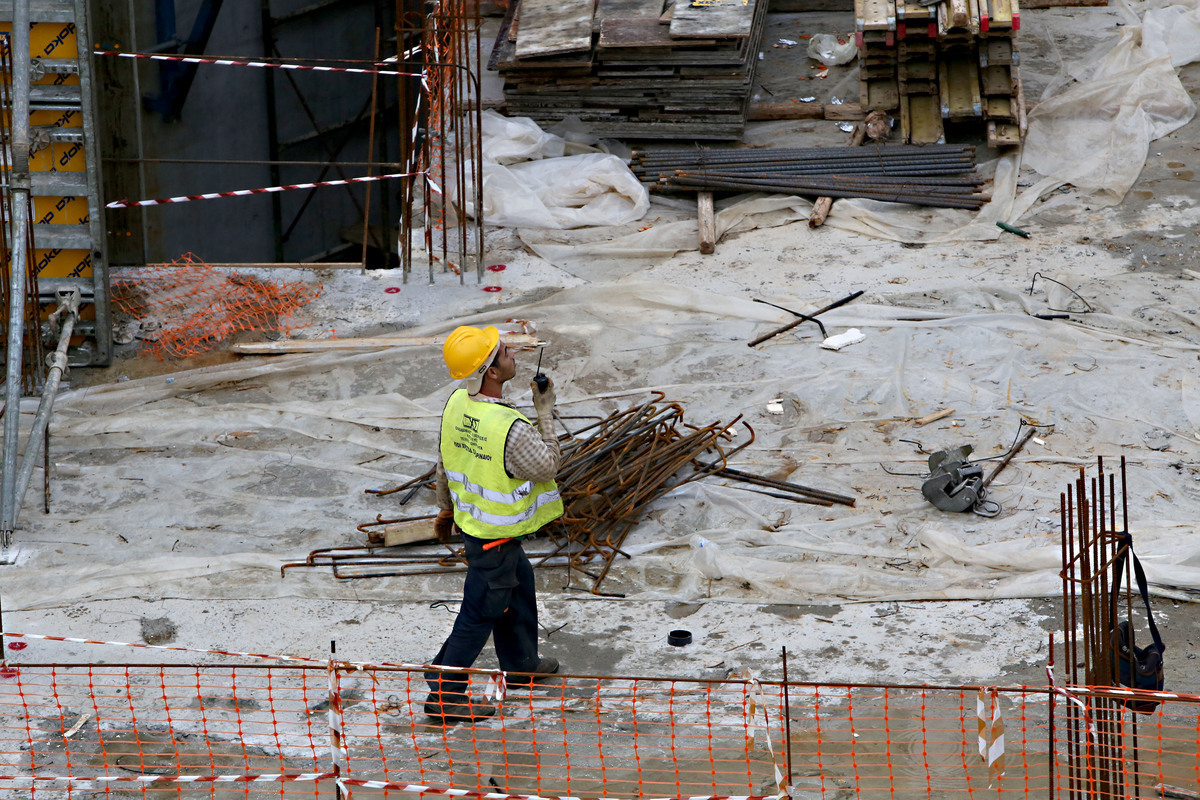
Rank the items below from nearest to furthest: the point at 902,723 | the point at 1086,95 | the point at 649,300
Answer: the point at 902,723 < the point at 649,300 < the point at 1086,95

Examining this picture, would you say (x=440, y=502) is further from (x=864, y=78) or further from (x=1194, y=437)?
(x=864, y=78)

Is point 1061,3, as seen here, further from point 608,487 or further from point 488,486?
point 488,486

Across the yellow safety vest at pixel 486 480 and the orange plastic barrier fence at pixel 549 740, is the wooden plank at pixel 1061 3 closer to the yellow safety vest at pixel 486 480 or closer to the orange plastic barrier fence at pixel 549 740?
the orange plastic barrier fence at pixel 549 740

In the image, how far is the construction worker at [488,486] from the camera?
606 centimetres

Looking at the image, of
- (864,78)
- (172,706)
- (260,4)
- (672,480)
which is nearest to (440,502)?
(172,706)

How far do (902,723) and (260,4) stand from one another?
11.9 m

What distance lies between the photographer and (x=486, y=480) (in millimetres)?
6121

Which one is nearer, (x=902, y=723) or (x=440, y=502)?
(x=902, y=723)

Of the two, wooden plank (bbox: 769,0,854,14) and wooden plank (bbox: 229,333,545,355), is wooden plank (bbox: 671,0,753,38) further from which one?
wooden plank (bbox: 229,333,545,355)

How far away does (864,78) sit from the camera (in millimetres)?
13828

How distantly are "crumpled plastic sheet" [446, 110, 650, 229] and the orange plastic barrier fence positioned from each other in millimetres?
6868

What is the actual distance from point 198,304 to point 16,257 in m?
2.78

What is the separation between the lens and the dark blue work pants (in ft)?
20.4

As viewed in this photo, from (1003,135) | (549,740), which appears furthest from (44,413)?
(1003,135)
